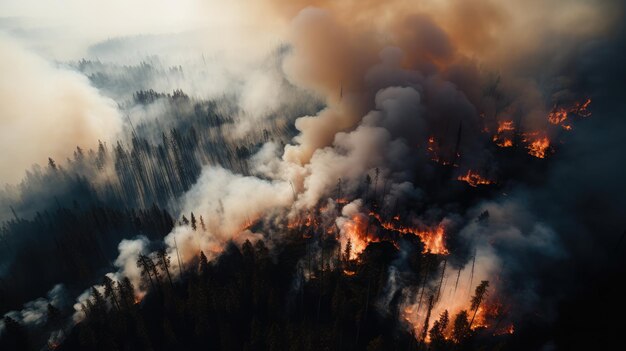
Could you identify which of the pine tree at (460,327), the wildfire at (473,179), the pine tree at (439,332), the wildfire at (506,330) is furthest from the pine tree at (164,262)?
the wildfire at (473,179)

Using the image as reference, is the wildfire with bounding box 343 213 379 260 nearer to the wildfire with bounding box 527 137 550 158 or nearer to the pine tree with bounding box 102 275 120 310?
the pine tree with bounding box 102 275 120 310

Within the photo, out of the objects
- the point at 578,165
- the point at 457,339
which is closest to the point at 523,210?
the point at 578,165

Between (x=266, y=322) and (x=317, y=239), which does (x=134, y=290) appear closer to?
(x=266, y=322)

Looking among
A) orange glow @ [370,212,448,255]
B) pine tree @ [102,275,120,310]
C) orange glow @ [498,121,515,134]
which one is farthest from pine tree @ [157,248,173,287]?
orange glow @ [498,121,515,134]

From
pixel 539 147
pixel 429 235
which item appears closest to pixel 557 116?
pixel 539 147

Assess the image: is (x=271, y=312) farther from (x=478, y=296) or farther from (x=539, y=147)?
(x=539, y=147)
